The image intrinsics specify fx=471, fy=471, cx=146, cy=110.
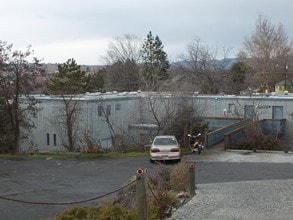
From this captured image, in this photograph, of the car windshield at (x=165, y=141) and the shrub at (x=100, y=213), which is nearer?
the shrub at (x=100, y=213)

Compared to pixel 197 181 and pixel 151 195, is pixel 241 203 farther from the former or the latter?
pixel 197 181

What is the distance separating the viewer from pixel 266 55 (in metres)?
82.9

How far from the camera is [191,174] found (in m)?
12.5

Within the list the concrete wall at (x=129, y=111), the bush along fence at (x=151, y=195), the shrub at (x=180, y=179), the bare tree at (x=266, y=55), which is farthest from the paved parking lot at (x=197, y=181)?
the bare tree at (x=266, y=55)

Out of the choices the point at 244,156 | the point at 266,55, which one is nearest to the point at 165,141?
the point at 244,156

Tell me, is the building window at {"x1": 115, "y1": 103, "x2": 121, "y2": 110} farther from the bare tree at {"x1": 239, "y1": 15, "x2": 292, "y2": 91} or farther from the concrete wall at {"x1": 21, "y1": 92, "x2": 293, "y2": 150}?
the bare tree at {"x1": 239, "y1": 15, "x2": 292, "y2": 91}

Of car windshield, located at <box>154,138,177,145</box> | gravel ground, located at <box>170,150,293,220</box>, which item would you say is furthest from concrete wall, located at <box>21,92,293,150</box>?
gravel ground, located at <box>170,150,293,220</box>

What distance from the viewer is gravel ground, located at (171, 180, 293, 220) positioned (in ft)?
32.8

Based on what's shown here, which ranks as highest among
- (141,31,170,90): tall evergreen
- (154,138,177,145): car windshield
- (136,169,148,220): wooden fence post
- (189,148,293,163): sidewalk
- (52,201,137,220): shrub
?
(141,31,170,90): tall evergreen

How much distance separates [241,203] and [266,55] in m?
75.0

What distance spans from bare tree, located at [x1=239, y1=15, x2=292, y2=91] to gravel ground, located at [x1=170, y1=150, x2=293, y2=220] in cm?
6872

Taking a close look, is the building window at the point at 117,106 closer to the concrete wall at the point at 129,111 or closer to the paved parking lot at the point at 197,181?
the concrete wall at the point at 129,111

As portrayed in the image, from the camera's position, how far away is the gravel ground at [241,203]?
32.8 ft

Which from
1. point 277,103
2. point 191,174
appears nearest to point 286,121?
point 277,103
